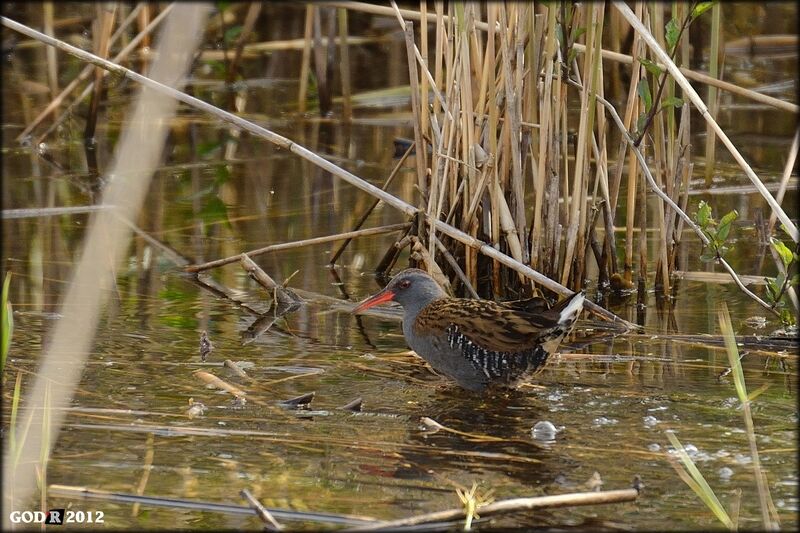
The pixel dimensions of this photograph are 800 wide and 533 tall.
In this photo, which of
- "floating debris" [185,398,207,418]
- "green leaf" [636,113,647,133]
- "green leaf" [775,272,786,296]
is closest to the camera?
"floating debris" [185,398,207,418]

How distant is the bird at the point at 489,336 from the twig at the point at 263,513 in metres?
1.51

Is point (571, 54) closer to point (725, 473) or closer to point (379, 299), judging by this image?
point (379, 299)

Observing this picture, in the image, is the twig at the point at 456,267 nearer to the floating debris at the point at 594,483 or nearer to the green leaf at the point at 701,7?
the green leaf at the point at 701,7

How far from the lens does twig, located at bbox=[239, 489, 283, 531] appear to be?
116 inches

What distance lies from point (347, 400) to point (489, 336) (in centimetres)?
62

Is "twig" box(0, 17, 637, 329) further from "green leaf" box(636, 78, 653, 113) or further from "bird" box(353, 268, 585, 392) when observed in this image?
"green leaf" box(636, 78, 653, 113)

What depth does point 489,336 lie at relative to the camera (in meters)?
4.41


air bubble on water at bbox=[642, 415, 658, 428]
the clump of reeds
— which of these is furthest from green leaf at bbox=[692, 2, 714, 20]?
air bubble on water at bbox=[642, 415, 658, 428]

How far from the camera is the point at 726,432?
12.2 feet

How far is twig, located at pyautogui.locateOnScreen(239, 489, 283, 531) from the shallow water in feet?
0.24

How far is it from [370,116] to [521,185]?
4.20 metres

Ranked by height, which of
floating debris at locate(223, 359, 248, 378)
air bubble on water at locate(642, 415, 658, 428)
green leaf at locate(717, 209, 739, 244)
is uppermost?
green leaf at locate(717, 209, 739, 244)

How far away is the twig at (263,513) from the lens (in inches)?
116

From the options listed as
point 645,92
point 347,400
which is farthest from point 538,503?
point 645,92
